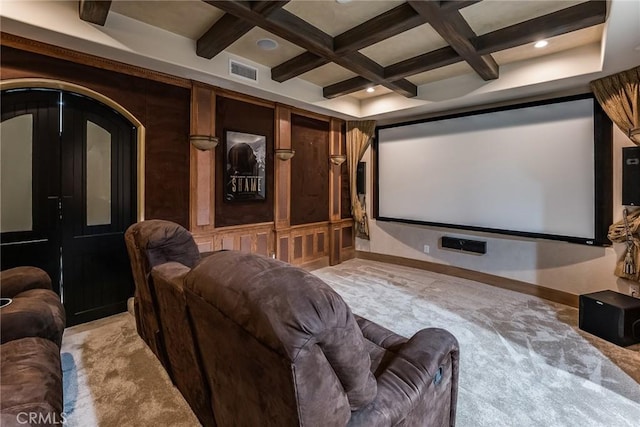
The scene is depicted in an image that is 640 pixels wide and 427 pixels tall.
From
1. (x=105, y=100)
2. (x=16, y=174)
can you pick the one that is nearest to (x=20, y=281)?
(x=16, y=174)

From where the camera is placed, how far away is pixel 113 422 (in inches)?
70.2

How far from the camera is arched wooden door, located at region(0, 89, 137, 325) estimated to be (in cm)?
262

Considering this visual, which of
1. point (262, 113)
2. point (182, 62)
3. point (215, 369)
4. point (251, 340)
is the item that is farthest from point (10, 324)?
point (262, 113)

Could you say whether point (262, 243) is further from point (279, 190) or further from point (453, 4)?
point (453, 4)

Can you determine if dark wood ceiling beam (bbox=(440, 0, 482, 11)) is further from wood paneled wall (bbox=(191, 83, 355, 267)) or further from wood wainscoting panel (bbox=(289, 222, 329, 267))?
wood wainscoting panel (bbox=(289, 222, 329, 267))

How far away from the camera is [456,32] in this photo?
269 cm

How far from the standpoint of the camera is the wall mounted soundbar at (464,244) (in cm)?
436

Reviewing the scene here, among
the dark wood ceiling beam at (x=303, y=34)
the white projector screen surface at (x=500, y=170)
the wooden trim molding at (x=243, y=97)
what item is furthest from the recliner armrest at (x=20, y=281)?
the white projector screen surface at (x=500, y=170)

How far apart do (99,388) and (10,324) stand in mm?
788

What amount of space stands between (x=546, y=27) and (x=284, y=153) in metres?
3.22

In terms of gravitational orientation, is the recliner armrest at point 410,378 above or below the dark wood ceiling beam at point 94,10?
below

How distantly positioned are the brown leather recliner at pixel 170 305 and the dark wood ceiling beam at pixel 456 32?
8.03ft

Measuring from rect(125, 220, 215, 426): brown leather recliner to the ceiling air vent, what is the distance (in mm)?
2333

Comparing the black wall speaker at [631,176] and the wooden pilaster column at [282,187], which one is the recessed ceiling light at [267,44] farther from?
the black wall speaker at [631,176]
